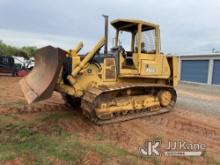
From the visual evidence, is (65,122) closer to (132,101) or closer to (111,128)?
(111,128)

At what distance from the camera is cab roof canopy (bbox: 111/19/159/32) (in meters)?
6.64

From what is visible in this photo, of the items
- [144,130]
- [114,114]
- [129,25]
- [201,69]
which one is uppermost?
[129,25]

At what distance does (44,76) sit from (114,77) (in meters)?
1.82

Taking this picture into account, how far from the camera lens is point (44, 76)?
579 cm

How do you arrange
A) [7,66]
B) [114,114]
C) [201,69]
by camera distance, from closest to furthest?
1. [114,114]
2. [7,66]
3. [201,69]

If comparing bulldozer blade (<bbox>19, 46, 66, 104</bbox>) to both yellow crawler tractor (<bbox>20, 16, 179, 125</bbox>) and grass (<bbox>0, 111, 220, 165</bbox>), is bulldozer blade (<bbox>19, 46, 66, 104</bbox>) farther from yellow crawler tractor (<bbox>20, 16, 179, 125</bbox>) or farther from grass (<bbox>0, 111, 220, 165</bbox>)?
grass (<bbox>0, 111, 220, 165</bbox>)

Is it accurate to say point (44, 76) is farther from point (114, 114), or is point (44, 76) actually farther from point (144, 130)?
point (144, 130)

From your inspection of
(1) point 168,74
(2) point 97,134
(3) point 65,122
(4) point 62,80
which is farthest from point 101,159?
(1) point 168,74

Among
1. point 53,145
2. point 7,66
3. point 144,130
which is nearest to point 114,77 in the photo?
point 144,130

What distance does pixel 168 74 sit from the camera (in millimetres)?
7531

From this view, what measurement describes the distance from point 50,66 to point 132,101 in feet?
7.91

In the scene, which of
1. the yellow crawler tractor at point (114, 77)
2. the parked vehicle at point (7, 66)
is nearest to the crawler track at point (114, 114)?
the yellow crawler tractor at point (114, 77)

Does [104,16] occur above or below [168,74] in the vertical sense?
above

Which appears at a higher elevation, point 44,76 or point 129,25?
point 129,25
